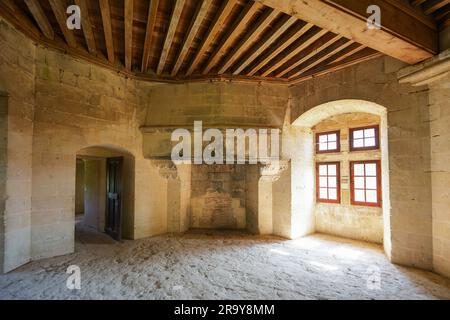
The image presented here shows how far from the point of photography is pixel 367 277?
2.86 m

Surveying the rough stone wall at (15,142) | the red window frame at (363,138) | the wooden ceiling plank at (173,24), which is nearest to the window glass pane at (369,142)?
the red window frame at (363,138)

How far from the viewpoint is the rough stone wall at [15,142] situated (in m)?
2.74

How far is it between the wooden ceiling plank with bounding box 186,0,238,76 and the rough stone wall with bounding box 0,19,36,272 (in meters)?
2.33

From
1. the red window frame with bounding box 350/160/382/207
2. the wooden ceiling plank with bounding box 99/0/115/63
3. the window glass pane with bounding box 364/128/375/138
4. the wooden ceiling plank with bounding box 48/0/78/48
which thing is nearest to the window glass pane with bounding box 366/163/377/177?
the red window frame with bounding box 350/160/382/207

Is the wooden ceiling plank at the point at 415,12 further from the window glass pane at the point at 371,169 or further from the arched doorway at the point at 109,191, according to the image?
the arched doorway at the point at 109,191

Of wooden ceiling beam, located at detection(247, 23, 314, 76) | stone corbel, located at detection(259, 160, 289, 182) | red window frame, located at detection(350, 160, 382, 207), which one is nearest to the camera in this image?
wooden ceiling beam, located at detection(247, 23, 314, 76)

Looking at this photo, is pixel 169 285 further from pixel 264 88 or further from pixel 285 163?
pixel 264 88

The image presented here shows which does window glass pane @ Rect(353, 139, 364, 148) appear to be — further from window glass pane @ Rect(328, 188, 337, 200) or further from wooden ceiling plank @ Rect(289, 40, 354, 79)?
wooden ceiling plank @ Rect(289, 40, 354, 79)

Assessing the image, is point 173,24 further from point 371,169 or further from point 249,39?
point 371,169

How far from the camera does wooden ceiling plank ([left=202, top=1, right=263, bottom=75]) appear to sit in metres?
2.55

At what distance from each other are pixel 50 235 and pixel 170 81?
321 centimetres

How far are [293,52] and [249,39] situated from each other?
2.52ft

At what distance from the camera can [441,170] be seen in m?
2.80
